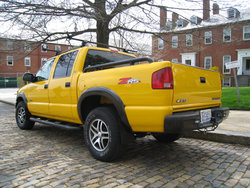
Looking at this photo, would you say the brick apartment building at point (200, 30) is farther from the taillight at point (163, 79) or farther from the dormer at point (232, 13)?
the taillight at point (163, 79)

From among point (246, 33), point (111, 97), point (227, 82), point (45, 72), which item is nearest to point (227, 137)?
Result: point (111, 97)

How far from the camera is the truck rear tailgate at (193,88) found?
2.82m

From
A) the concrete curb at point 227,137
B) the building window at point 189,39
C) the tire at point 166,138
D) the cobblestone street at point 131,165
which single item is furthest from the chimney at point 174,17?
the tire at point 166,138

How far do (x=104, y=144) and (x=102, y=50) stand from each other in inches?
80.2

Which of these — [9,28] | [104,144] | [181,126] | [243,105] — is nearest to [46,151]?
[104,144]

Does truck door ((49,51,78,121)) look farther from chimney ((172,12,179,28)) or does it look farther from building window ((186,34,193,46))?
building window ((186,34,193,46))

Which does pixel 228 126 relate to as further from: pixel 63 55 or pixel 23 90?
pixel 23 90

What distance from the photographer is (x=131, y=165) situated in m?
3.22

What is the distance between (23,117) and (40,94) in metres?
1.31

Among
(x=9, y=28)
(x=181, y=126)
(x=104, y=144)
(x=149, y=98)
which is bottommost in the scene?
(x=104, y=144)

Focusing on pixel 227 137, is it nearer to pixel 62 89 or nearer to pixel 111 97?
pixel 111 97

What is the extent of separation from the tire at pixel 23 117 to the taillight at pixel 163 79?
4235mm

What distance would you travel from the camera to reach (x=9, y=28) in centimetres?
849

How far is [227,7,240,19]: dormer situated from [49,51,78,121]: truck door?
5.92 m
